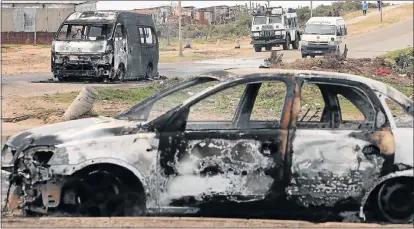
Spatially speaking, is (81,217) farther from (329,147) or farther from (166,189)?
(329,147)

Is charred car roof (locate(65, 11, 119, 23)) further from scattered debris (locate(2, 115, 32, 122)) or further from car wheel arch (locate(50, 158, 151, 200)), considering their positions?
car wheel arch (locate(50, 158, 151, 200))

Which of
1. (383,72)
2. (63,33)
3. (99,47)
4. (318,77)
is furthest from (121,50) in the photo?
(318,77)

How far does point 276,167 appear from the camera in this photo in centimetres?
620

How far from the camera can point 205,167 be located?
6168mm

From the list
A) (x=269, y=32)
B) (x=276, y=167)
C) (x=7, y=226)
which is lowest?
(x=7, y=226)

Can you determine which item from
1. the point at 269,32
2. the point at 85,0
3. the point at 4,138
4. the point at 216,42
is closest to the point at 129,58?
the point at 4,138

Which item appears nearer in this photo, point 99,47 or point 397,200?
point 397,200

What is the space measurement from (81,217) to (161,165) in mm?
832

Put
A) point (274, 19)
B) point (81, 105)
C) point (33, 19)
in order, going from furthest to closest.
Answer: point (33, 19)
point (274, 19)
point (81, 105)

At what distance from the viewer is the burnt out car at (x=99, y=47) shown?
20.5 metres

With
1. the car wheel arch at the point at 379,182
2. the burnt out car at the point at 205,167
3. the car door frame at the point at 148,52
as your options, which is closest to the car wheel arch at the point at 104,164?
the burnt out car at the point at 205,167

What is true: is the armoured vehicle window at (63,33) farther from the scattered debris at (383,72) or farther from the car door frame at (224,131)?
the car door frame at (224,131)

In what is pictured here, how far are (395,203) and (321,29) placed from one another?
3018cm

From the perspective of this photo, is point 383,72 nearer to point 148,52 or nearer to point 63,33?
point 148,52
